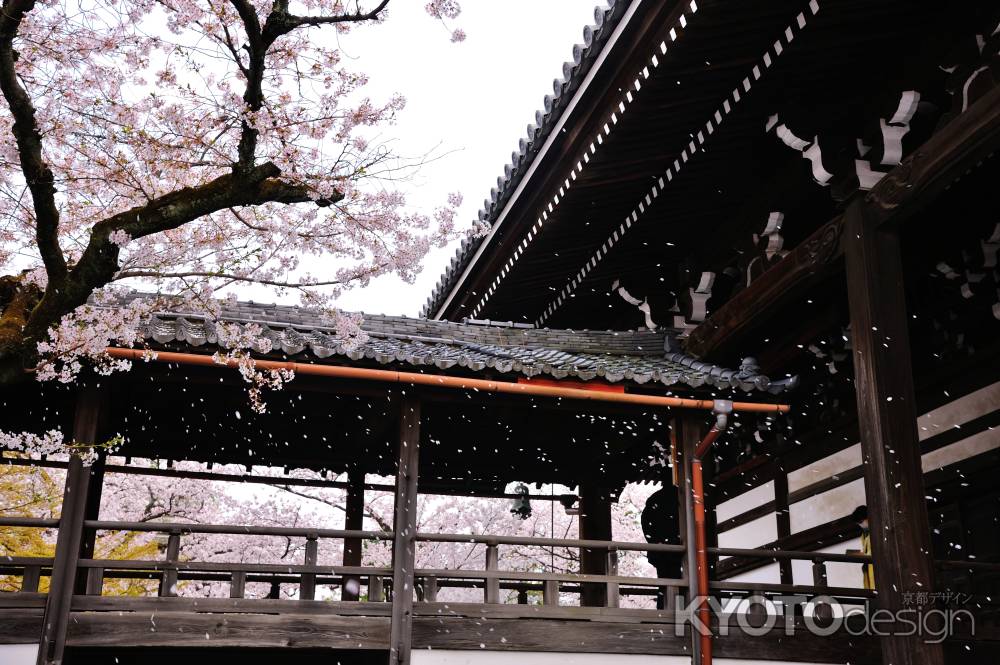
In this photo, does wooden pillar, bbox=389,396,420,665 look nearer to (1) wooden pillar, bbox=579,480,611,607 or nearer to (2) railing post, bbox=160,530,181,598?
(2) railing post, bbox=160,530,181,598

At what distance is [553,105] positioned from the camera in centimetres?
909

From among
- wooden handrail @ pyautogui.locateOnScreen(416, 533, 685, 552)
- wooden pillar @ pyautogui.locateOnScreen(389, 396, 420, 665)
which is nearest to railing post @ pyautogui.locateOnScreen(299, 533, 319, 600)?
wooden pillar @ pyautogui.locateOnScreen(389, 396, 420, 665)

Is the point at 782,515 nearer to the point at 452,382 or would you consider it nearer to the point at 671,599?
the point at 671,599

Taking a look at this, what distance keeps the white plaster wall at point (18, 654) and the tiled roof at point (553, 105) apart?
6.18 meters

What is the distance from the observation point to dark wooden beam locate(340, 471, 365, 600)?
10.3 metres

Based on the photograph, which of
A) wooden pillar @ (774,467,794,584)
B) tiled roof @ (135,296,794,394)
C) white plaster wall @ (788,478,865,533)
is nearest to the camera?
tiled roof @ (135,296,794,394)

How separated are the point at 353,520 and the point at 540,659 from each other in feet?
11.6

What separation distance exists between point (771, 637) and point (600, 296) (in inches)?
210

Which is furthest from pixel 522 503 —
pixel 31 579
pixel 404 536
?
pixel 31 579

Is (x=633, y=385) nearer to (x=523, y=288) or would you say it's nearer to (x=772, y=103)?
(x=772, y=103)

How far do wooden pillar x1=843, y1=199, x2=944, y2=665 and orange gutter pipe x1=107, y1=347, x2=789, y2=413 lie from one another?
1.58 m

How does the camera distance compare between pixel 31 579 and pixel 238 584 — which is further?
pixel 238 584

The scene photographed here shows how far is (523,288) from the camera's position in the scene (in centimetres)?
1253

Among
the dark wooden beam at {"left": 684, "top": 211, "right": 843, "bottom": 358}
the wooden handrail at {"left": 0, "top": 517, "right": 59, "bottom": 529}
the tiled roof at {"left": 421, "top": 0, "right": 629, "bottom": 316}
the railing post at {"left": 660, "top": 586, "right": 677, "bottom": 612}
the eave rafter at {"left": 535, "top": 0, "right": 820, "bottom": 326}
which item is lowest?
the railing post at {"left": 660, "top": 586, "right": 677, "bottom": 612}
